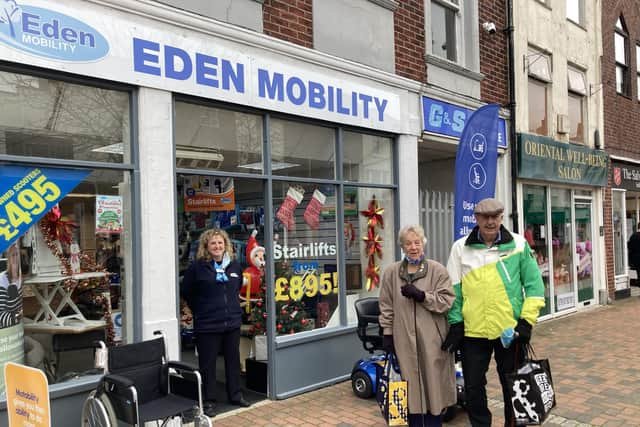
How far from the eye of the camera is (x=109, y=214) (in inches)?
184

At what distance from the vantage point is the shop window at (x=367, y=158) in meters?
6.83

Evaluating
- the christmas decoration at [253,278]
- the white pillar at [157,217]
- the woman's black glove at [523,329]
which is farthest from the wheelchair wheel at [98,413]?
the woman's black glove at [523,329]

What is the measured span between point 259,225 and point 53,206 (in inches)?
100

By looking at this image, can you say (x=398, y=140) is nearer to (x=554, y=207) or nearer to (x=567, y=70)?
(x=554, y=207)

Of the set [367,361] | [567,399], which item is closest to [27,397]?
[367,361]

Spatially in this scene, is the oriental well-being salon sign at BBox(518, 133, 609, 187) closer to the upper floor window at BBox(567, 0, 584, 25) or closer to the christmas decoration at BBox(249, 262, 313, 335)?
the upper floor window at BBox(567, 0, 584, 25)

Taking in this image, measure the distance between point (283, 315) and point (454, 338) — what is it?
2313 mm

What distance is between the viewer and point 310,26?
622 cm

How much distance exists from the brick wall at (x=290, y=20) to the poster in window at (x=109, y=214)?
7.77ft

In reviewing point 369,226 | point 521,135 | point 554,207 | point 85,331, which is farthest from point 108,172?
point 554,207

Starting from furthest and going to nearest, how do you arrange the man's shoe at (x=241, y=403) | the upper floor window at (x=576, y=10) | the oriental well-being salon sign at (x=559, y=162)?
the upper floor window at (x=576, y=10) < the oriental well-being salon sign at (x=559, y=162) < the man's shoe at (x=241, y=403)

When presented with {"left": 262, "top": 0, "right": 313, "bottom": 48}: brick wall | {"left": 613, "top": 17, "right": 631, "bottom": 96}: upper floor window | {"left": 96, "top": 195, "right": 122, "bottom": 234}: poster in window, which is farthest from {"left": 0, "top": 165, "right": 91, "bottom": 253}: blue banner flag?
{"left": 613, "top": 17, "right": 631, "bottom": 96}: upper floor window

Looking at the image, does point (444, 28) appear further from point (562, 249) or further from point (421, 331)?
point (421, 331)

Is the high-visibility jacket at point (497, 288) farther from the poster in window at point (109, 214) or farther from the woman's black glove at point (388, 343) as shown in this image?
the poster in window at point (109, 214)
